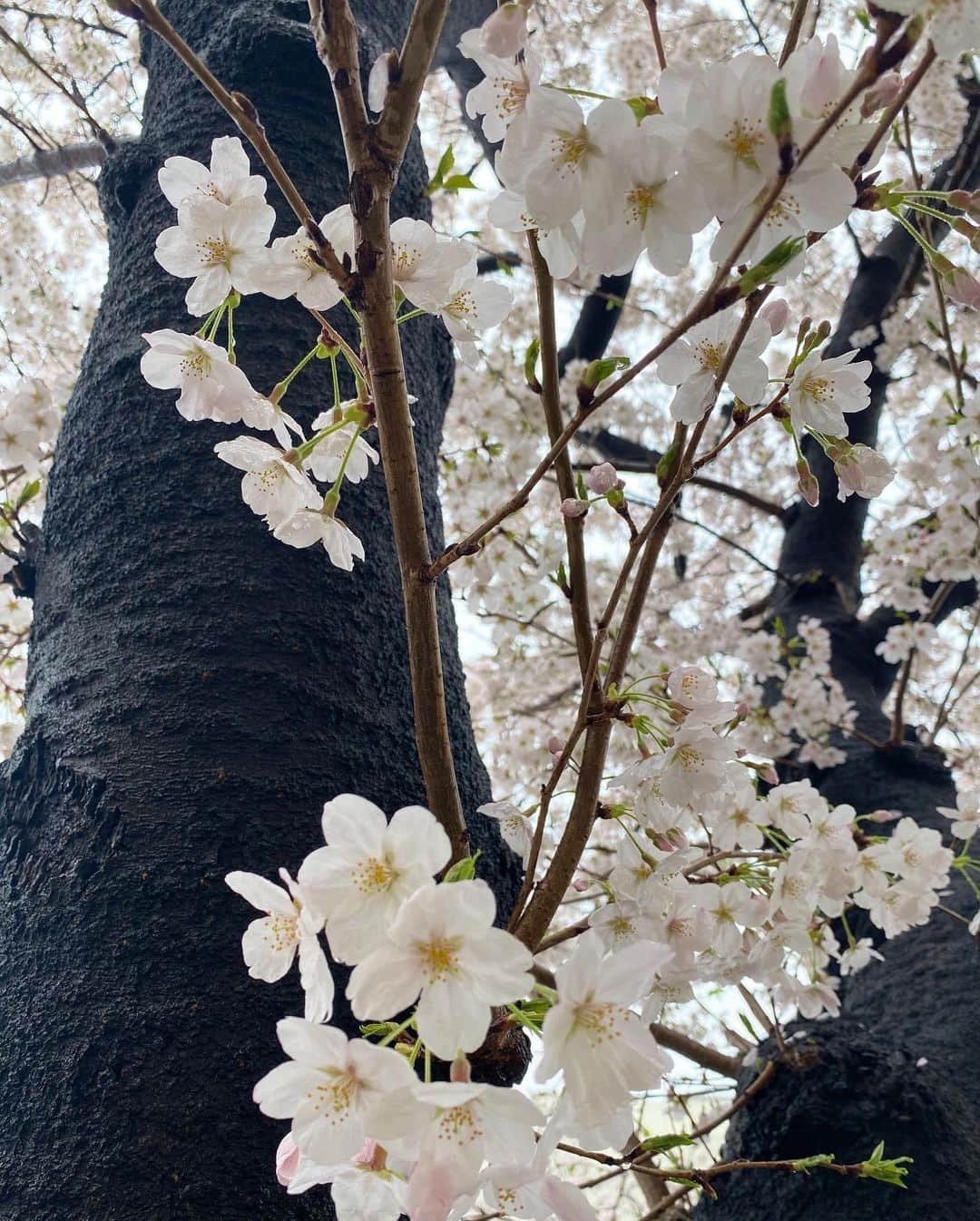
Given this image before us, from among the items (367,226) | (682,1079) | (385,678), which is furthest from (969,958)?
(367,226)

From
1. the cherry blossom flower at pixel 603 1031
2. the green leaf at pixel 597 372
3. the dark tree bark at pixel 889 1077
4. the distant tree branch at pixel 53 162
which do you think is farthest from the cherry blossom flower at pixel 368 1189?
the distant tree branch at pixel 53 162

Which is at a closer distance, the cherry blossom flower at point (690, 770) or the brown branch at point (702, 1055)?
the cherry blossom flower at point (690, 770)

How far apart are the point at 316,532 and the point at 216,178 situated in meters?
0.31

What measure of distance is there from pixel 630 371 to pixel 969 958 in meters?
1.61

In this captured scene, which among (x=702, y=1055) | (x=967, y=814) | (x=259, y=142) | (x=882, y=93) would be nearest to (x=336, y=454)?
(x=259, y=142)

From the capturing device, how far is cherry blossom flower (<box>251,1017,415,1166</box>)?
0.45 metres

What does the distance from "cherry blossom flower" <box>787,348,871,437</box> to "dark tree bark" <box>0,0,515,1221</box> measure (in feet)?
1.77

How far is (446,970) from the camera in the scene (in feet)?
1.52

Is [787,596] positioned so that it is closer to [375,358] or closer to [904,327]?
[904,327]

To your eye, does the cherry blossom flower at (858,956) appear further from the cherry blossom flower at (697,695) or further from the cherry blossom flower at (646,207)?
the cherry blossom flower at (646,207)

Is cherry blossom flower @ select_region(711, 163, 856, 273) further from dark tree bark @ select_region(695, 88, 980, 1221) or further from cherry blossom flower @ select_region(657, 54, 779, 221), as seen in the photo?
dark tree bark @ select_region(695, 88, 980, 1221)

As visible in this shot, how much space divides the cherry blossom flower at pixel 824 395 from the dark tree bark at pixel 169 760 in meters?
0.54

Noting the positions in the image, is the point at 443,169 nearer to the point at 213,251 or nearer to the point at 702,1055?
the point at 213,251

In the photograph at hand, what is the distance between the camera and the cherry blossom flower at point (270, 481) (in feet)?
2.48
